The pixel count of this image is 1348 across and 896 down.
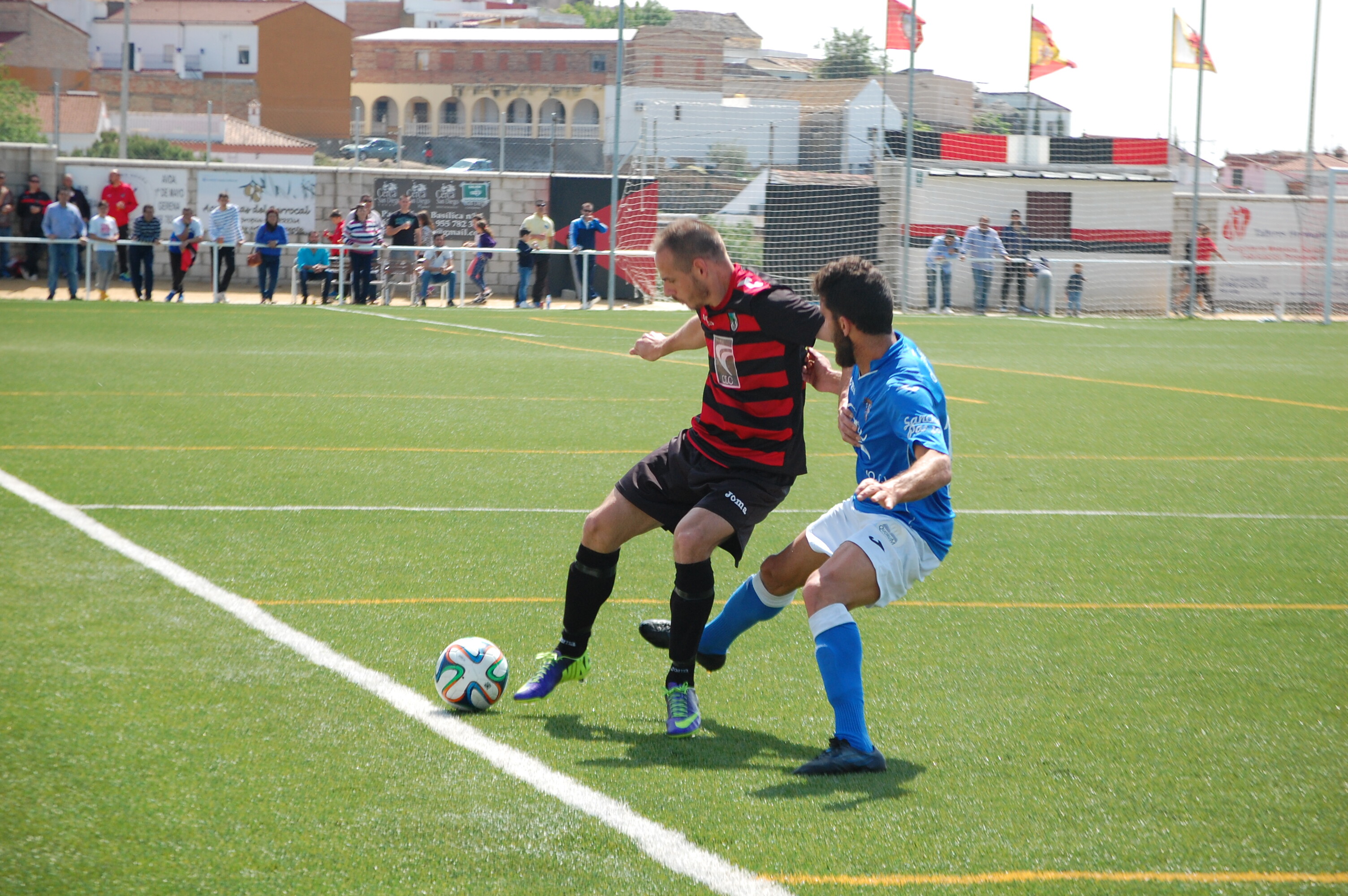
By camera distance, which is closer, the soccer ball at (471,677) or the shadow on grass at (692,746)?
the shadow on grass at (692,746)

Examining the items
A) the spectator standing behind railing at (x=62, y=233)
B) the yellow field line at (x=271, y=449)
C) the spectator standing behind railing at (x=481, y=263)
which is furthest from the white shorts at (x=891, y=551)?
the spectator standing behind railing at (x=481, y=263)

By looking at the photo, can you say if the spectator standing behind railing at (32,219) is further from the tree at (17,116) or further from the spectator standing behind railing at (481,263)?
the tree at (17,116)

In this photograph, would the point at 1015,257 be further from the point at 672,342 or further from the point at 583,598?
the point at 583,598

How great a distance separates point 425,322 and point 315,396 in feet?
29.3

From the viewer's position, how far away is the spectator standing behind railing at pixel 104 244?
21.9 m

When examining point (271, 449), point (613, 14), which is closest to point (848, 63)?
point (271, 449)

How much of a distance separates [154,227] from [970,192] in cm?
1734

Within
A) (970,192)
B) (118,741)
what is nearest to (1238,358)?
(970,192)

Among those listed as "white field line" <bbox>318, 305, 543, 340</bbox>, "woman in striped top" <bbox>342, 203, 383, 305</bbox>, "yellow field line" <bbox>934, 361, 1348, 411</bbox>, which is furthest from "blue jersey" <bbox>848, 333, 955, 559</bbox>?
"woman in striped top" <bbox>342, 203, 383, 305</bbox>

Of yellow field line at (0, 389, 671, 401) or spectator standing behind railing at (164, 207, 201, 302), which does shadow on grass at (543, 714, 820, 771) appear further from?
spectator standing behind railing at (164, 207, 201, 302)

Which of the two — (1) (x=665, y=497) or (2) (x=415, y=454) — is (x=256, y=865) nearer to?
(1) (x=665, y=497)

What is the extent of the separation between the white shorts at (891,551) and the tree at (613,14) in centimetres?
10001

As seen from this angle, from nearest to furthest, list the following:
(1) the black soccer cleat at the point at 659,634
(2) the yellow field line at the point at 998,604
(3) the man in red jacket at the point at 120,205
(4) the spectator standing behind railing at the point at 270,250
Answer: (1) the black soccer cleat at the point at 659,634
(2) the yellow field line at the point at 998,604
(4) the spectator standing behind railing at the point at 270,250
(3) the man in red jacket at the point at 120,205

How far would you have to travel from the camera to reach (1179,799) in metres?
3.59
